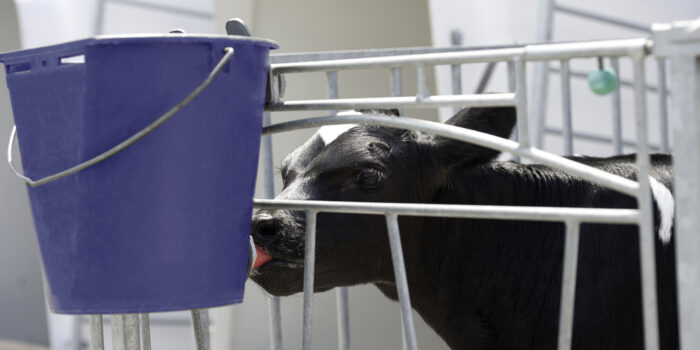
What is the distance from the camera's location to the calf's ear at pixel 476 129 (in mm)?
2811

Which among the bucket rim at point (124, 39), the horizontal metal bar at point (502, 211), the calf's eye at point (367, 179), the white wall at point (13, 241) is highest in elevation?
the bucket rim at point (124, 39)

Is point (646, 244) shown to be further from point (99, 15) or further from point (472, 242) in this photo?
point (99, 15)

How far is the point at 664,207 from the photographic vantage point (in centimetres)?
286

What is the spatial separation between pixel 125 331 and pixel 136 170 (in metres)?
0.40

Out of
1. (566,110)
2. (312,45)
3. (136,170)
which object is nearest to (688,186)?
(136,170)

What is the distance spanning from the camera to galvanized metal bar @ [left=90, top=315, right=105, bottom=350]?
2.11 meters

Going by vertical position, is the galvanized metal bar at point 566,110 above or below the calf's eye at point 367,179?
above

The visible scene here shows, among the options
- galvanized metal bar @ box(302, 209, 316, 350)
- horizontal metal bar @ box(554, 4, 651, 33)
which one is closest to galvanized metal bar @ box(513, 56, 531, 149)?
galvanized metal bar @ box(302, 209, 316, 350)

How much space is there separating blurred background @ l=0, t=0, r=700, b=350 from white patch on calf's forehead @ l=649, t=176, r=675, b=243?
115cm

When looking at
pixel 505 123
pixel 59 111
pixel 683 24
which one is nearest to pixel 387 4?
pixel 505 123

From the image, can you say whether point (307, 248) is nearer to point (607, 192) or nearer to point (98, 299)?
point (98, 299)

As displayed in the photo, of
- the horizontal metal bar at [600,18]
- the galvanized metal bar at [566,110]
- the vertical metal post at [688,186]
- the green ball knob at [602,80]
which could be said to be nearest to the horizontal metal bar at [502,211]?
the vertical metal post at [688,186]

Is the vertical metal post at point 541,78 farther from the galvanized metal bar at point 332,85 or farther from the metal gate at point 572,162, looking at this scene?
the metal gate at point 572,162

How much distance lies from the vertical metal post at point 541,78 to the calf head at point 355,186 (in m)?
2.21
